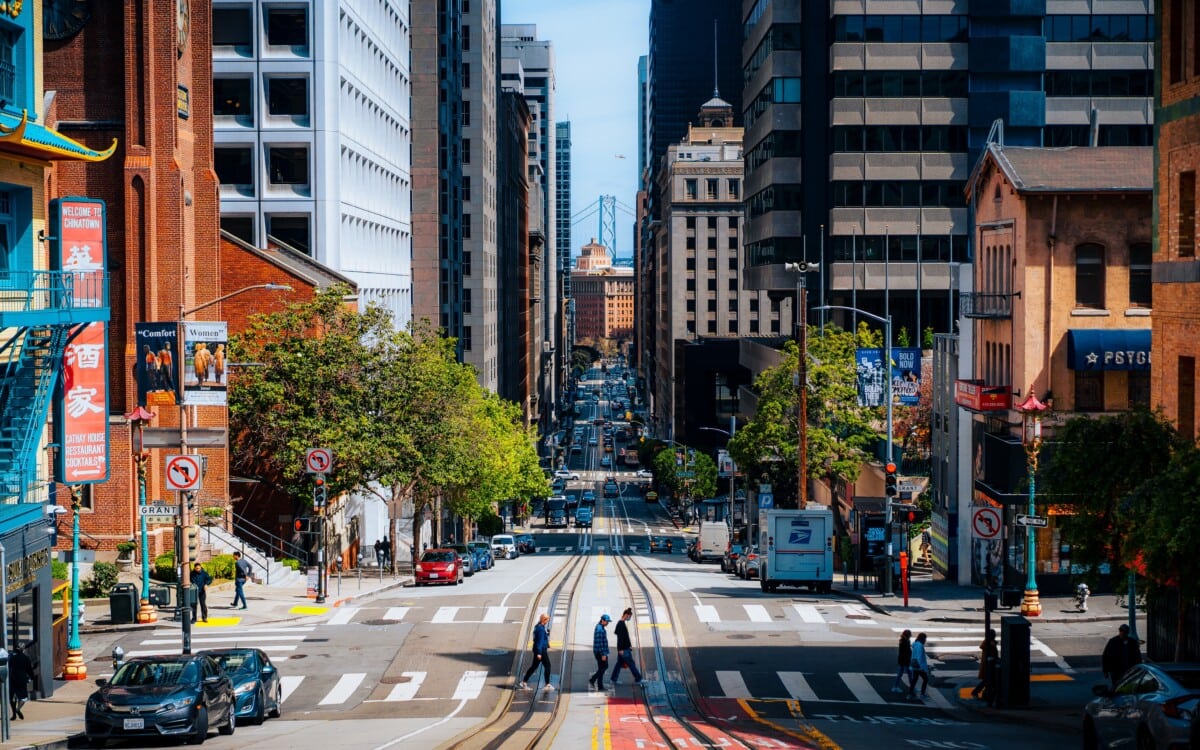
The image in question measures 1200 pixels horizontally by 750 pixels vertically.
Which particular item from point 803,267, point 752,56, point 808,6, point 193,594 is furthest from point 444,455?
point 752,56

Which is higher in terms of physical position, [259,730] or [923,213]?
[923,213]

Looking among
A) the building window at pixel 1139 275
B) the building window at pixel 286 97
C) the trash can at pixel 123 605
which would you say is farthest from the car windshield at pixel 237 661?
the building window at pixel 286 97

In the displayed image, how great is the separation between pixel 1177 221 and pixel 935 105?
2400 inches

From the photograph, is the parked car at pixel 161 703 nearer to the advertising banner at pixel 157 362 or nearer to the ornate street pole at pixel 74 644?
the ornate street pole at pixel 74 644

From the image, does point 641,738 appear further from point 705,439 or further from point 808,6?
point 705,439

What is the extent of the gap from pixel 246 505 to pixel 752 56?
58.6 metres

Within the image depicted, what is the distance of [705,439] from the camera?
550ft

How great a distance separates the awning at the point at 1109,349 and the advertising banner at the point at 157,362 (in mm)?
26732

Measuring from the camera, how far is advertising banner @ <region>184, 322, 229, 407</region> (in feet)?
114

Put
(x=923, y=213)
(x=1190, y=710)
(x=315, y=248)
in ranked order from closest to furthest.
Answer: (x=1190, y=710), (x=315, y=248), (x=923, y=213)

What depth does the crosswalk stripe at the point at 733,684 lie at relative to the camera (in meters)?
31.3

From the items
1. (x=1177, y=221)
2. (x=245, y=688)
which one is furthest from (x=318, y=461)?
(x=1177, y=221)

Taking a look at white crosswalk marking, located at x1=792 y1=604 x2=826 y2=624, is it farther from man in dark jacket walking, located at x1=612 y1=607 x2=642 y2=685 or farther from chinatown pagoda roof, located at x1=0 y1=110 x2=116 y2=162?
chinatown pagoda roof, located at x1=0 y1=110 x2=116 y2=162

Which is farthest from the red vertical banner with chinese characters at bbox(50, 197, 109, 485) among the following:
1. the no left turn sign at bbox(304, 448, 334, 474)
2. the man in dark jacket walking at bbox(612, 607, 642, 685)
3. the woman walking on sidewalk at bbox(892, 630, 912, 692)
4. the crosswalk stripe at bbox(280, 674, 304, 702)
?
the woman walking on sidewalk at bbox(892, 630, 912, 692)
